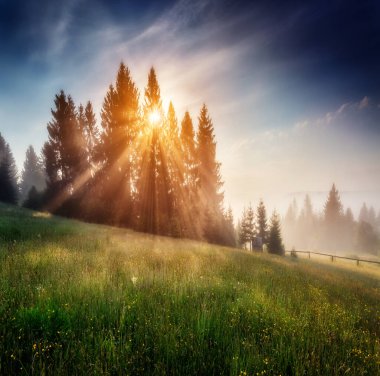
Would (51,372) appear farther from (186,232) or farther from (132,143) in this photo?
(132,143)

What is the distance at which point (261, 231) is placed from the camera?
48.2 meters

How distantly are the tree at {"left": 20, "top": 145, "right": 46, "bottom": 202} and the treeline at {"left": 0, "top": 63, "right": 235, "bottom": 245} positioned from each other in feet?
92.4

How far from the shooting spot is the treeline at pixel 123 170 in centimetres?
2097

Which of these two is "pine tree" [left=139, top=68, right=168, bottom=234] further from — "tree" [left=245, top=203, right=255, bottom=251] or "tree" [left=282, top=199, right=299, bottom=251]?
"tree" [left=282, top=199, right=299, bottom=251]

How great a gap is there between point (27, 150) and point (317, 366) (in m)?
76.7

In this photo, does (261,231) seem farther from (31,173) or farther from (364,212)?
(364,212)

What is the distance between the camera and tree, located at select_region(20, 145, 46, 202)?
55.8m

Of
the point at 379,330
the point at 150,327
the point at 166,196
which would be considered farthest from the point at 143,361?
the point at 166,196

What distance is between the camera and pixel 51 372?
6.14 ft

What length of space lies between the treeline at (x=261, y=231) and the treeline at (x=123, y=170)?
1309 centimetres

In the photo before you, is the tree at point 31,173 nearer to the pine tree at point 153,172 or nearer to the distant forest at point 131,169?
the distant forest at point 131,169

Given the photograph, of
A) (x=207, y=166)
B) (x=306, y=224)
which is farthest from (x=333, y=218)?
(x=207, y=166)

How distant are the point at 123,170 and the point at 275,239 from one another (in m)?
29.3

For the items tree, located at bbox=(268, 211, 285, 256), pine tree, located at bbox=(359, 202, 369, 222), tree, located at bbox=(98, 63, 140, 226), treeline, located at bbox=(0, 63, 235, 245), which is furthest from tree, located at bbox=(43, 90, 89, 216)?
pine tree, located at bbox=(359, 202, 369, 222)
